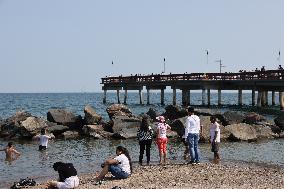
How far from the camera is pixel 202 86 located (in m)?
59.3

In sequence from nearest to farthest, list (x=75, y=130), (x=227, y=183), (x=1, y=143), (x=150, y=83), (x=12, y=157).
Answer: (x=227, y=183), (x=12, y=157), (x=1, y=143), (x=75, y=130), (x=150, y=83)

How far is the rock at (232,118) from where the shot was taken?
30.9 m

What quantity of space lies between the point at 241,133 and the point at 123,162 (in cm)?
1487

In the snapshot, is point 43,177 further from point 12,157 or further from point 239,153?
point 239,153

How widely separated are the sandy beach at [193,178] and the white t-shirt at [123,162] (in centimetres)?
29

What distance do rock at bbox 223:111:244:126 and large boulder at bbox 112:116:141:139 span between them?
587 centimetres

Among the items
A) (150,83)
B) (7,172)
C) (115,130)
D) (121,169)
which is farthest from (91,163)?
(150,83)

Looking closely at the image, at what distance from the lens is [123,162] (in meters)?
13.5

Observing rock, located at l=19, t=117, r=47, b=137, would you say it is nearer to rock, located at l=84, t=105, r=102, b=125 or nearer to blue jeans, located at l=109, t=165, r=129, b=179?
rock, located at l=84, t=105, r=102, b=125

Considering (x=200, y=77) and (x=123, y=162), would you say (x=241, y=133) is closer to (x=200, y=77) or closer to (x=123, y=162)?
(x=123, y=162)

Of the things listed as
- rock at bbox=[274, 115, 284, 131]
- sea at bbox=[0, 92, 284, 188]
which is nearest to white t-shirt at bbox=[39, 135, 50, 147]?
sea at bbox=[0, 92, 284, 188]

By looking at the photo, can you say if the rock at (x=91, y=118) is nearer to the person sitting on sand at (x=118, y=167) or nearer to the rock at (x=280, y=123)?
the rock at (x=280, y=123)

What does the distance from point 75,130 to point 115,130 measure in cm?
386

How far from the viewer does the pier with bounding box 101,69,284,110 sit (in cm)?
4928
